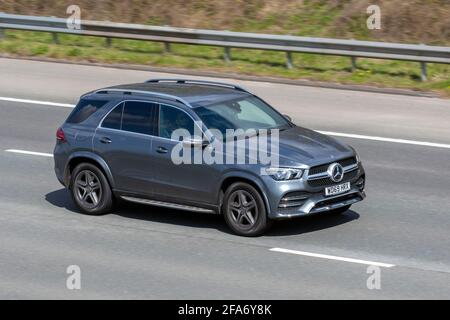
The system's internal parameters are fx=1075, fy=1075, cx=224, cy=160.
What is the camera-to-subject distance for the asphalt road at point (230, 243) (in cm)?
1127

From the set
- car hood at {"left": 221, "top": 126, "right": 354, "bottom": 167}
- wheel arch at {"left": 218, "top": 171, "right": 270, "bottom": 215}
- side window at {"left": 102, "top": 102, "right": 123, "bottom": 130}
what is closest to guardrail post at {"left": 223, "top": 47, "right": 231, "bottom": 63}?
side window at {"left": 102, "top": 102, "right": 123, "bottom": 130}

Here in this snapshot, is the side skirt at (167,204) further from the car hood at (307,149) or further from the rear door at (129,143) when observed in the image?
the car hood at (307,149)

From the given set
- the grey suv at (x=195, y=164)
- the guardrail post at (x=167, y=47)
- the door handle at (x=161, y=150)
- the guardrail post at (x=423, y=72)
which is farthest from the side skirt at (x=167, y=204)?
the guardrail post at (x=167, y=47)

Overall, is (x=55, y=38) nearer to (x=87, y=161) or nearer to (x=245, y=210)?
(x=87, y=161)

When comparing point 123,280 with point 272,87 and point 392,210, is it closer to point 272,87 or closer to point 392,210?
point 392,210

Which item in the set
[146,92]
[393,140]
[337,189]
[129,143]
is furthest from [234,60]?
[337,189]

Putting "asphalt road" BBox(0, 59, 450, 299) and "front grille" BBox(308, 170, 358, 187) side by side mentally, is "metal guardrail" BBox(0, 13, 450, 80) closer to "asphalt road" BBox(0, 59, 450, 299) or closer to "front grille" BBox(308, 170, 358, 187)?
"asphalt road" BBox(0, 59, 450, 299)

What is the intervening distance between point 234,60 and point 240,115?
1085 centimetres

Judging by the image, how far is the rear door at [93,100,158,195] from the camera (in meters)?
13.8

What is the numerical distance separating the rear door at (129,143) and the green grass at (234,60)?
9226 mm

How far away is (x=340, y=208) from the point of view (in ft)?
45.0

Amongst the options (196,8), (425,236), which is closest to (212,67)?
(196,8)

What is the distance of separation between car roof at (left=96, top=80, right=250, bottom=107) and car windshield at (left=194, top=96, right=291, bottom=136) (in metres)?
0.11

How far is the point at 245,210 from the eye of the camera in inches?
514
